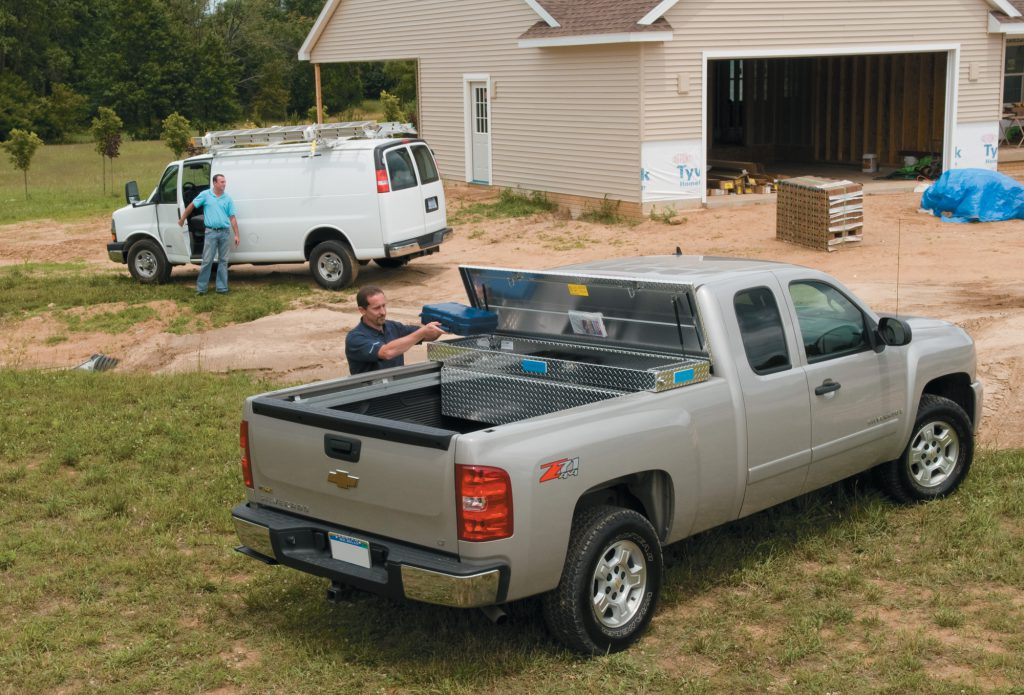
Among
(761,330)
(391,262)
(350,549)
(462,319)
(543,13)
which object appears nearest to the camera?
(350,549)

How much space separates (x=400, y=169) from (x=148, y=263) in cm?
450

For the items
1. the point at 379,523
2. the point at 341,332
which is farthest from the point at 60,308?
the point at 379,523

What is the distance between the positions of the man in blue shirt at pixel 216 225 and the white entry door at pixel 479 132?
401 inches

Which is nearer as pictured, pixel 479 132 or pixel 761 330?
pixel 761 330

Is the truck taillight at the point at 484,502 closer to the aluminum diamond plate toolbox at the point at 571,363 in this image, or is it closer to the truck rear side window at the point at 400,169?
the aluminum diamond plate toolbox at the point at 571,363

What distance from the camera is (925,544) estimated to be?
7.20 m

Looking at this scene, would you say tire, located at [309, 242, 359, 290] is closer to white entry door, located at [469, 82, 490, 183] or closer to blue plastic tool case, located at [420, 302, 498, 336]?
white entry door, located at [469, 82, 490, 183]

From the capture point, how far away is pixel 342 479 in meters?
5.90

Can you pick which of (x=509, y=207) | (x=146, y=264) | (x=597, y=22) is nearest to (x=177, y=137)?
(x=509, y=207)

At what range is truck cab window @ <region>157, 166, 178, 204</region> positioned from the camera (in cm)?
1858

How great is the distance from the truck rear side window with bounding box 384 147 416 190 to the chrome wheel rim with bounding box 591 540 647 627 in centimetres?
1238

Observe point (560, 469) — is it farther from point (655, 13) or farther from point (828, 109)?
point (828, 109)

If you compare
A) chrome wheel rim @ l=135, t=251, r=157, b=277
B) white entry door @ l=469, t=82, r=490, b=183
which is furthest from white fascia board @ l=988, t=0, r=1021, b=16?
chrome wheel rim @ l=135, t=251, r=157, b=277

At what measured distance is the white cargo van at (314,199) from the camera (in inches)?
701
